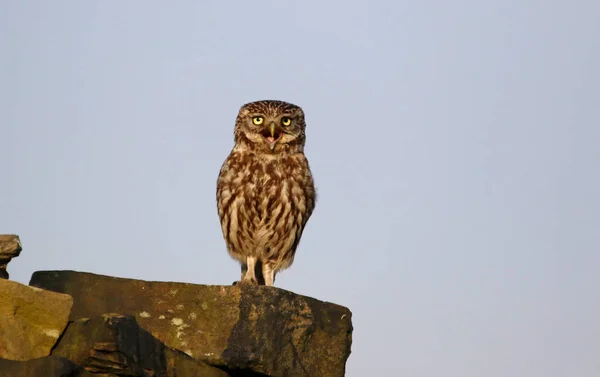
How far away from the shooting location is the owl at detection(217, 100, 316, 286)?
35.3ft

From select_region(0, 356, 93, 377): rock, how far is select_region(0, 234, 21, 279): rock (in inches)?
46.5

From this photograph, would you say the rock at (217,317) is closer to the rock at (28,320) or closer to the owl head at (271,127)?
the rock at (28,320)

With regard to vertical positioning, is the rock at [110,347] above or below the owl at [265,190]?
below

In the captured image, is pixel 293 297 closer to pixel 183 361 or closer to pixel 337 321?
pixel 337 321

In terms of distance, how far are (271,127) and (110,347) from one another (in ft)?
15.4

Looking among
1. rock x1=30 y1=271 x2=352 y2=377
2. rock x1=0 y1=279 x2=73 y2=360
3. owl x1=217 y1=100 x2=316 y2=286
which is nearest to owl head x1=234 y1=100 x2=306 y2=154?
owl x1=217 y1=100 x2=316 y2=286

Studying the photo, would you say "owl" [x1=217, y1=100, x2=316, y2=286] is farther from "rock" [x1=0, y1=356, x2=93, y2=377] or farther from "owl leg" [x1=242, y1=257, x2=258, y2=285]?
"rock" [x1=0, y1=356, x2=93, y2=377]

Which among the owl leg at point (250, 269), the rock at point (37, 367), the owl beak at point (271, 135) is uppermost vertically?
the owl beak at point (271, 135)

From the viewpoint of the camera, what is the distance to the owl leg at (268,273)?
1103 cm

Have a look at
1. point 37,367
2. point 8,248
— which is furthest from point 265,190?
point 37,367

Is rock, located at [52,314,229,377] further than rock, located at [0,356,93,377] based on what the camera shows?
Yes

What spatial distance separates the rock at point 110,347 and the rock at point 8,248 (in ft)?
2.58

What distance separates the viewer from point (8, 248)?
729 cm

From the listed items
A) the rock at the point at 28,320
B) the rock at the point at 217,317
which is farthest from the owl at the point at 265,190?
the rock at the point at 28,320
